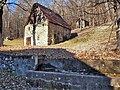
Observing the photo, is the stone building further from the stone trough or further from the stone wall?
the stone trough

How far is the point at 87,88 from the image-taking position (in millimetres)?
7746

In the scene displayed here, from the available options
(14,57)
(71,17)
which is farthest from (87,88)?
(71,17)

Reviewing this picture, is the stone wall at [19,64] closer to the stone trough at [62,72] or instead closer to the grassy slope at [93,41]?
the stone trough at [62,72]

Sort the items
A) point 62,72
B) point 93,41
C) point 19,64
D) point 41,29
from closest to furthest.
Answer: point 62,72 → point 19,64 → point 93,41 → point 41,29

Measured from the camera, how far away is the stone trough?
7660 mm

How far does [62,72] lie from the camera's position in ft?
29.5

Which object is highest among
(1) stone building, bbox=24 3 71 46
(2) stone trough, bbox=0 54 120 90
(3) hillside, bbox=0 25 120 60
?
(1) stone building, bbox=24 3 71 46

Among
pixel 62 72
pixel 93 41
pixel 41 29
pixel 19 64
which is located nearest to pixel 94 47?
pixel 62 72

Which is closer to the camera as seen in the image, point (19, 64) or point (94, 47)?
point (19, 64)

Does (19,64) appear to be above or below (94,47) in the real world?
below

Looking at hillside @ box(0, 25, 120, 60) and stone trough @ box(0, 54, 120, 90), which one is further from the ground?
hillside @ box(0, 25, 120, 60)

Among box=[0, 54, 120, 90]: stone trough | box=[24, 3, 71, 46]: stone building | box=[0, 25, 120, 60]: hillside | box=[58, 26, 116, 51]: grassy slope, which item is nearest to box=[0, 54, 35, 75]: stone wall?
box=[0, 54, 120, 90]: stone trough

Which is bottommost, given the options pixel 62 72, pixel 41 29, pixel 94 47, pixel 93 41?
pixel 62 72

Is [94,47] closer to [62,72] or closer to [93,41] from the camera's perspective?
[62,72]
